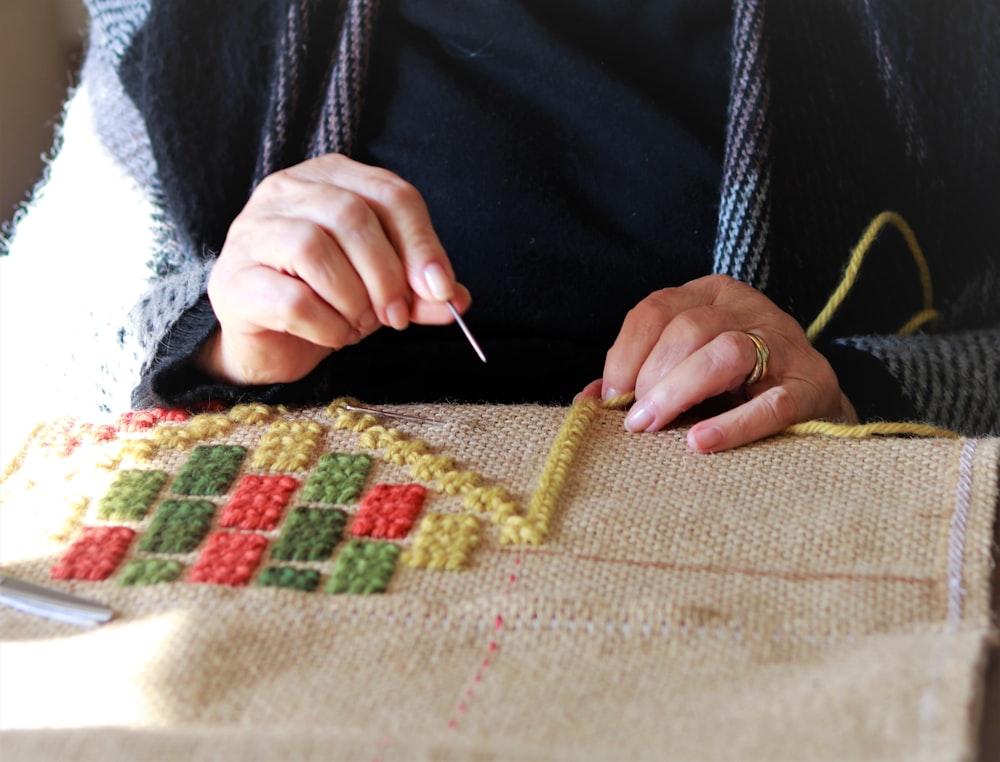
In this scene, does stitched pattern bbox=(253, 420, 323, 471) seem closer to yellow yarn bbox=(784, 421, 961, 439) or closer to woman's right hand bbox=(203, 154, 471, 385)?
woman's right hand bbox=(203, 154, 471, 385)

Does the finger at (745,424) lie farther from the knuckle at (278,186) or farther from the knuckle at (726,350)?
the knuckle at (278,186)

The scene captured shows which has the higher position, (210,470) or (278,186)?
(278,186)

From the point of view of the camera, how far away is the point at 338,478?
62 centimetres

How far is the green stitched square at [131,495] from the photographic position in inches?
23.6

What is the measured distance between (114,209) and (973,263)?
2.73 ft

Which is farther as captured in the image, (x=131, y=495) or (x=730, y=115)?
(x=730, y=115)

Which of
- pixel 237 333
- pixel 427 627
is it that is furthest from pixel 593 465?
pixel 237 333

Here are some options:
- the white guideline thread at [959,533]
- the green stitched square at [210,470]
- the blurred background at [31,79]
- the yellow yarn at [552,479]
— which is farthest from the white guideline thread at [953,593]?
the blurred background at [31,79]

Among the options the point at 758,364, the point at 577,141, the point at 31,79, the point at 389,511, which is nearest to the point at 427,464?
the point at 389,511

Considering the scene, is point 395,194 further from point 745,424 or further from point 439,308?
point 745,424

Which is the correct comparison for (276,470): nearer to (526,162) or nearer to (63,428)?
(63,428)

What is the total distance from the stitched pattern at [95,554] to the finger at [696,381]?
1.10 feet

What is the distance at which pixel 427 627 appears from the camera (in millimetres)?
495

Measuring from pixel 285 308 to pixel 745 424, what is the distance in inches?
12.6
